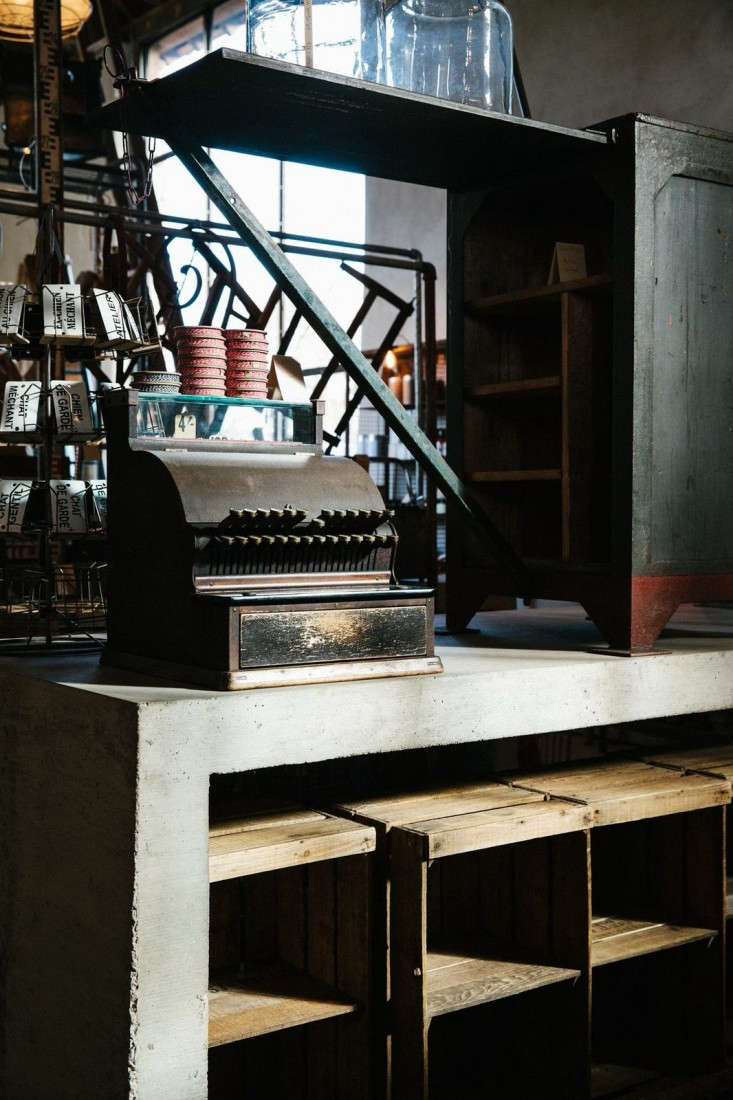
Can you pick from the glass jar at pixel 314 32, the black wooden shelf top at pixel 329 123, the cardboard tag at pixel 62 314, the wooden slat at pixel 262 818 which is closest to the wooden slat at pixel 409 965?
the wooden slat at pixel 262 818

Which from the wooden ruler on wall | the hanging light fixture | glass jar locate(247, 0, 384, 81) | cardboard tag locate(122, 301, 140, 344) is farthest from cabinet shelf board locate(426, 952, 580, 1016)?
the hanging light fixture

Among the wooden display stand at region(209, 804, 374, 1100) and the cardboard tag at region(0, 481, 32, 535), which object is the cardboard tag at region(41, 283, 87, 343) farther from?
the wooden display stand at region(209, 804, 374, 1100)

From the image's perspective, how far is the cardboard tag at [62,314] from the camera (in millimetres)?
3014

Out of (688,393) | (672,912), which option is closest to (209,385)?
(688,393)

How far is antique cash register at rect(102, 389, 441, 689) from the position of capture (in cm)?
246

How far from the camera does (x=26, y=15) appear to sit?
8883 mm

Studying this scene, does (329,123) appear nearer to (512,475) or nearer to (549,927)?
(512,475)

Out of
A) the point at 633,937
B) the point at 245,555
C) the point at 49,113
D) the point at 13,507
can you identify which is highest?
the point at 49,113

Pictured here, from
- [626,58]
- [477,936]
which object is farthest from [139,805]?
[626,58]

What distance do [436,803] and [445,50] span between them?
1896 mm

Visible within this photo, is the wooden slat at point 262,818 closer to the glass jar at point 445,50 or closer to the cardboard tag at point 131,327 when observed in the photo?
the cardboard tag at point 131,327

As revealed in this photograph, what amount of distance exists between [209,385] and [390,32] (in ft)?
3.52

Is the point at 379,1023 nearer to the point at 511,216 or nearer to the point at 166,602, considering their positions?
the point at 166,602

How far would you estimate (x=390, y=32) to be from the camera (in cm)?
310
